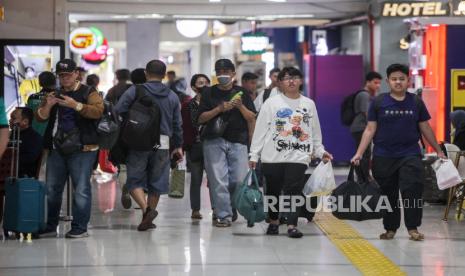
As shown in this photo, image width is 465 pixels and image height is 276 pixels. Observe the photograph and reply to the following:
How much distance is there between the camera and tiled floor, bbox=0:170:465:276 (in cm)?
787

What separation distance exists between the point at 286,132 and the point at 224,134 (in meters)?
1.07

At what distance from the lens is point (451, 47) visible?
14.4 m

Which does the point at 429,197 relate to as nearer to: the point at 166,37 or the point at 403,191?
the point at 403,191

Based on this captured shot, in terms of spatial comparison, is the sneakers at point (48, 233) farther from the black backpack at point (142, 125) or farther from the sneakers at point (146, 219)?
the black backpack at point (142, 125)

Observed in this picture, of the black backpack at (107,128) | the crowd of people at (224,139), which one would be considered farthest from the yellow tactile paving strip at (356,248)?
the black backpack at (107,128)

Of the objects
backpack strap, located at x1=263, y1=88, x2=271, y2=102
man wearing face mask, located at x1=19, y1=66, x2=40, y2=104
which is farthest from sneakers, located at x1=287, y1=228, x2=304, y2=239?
man wearing face mask, located at x1=19, y1=66, x2=40, y2=104

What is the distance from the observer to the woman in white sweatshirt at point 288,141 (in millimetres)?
9492

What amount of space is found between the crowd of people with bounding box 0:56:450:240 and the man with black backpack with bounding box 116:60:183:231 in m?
0.01

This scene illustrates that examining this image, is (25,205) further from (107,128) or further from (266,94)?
(266,94)

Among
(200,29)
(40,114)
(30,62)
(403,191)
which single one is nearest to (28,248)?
(40,114)

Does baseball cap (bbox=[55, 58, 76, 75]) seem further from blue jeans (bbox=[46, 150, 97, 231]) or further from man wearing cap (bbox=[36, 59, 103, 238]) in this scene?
blue jeans (bbox=[46, 150, 97, 231])

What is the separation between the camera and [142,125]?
9.91m

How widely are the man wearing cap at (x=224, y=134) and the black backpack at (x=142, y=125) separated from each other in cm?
59

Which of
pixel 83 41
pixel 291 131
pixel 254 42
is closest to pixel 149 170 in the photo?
pixel 291 131
